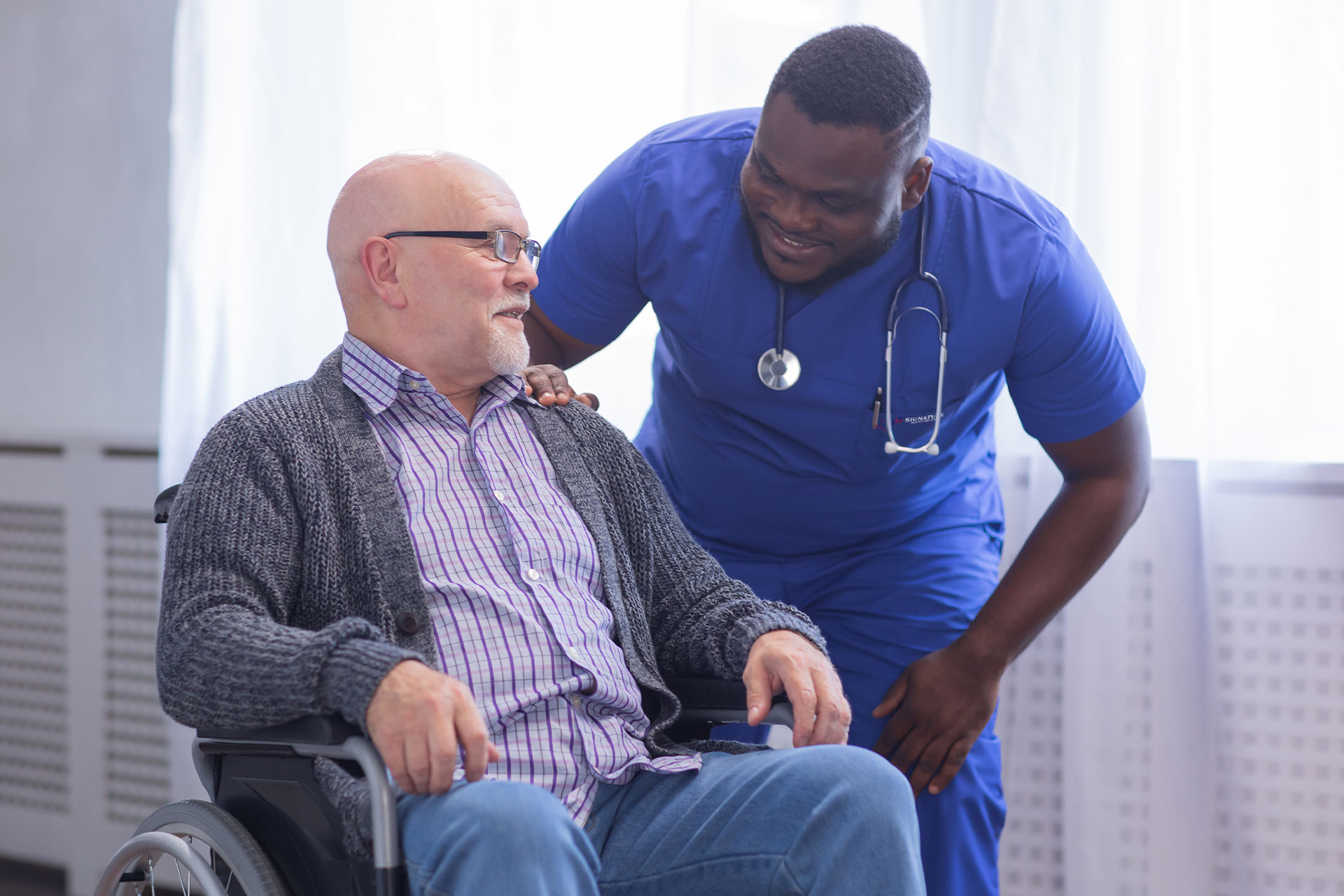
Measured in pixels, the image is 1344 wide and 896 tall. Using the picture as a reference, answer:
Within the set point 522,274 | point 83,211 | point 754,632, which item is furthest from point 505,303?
point 83,211

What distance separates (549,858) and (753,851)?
9.8 inches

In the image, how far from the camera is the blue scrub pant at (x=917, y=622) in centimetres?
158

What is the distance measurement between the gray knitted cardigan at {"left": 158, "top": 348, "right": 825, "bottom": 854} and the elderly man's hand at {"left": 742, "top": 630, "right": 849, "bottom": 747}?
41 mm

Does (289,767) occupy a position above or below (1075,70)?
below

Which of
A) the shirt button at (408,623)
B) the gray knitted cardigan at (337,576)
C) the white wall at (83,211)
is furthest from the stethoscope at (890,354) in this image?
the white wall at (83,211)

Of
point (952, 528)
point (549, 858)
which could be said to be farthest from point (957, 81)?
point (549, 858)

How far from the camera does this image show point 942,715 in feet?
5.10

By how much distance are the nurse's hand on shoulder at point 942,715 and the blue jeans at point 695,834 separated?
16.5 inches

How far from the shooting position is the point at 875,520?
1.65m

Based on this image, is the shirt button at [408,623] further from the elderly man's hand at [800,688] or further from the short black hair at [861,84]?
the short black hair at [861,84]

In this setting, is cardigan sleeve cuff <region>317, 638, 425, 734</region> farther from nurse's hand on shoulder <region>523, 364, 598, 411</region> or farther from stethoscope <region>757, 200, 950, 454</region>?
stethoscope <region>757, 200, 950, 454</region>

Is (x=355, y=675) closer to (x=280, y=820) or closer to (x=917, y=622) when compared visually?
(x=280, y=820)

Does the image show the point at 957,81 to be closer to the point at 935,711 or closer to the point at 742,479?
the point at 742,479

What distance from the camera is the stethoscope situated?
1.50 m
